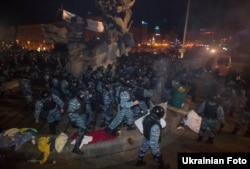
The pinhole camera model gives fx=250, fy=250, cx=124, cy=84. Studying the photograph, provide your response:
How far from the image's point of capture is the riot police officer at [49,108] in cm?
772

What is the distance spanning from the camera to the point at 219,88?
11969 millimetres

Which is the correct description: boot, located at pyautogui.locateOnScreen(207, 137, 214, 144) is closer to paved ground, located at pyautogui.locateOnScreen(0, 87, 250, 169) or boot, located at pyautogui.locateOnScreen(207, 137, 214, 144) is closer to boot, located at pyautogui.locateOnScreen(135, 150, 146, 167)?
paved ground, located at pyautogui.locateOnScreen(0, 87, 250, 169)

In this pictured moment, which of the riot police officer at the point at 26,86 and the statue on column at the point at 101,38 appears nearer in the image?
the riot police officer at the point at 26,86

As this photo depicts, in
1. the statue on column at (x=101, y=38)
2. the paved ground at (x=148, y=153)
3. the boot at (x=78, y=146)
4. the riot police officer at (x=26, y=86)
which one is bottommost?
the paved ground at (x=148, y=153)

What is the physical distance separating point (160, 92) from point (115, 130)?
4663 mm

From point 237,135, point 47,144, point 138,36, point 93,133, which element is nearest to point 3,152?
point 47,144

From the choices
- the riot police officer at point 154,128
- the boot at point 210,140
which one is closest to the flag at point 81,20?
the boot at point 210,140

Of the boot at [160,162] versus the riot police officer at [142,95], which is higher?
the riot police officer at [142,95]

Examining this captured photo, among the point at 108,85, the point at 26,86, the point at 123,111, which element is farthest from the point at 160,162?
the point at 26,86

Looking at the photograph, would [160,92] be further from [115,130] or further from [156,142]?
[156,142]

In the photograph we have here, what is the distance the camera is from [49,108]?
7770 millimetres

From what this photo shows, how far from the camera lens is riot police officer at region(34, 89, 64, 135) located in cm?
772

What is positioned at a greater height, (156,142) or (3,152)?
(156,142)

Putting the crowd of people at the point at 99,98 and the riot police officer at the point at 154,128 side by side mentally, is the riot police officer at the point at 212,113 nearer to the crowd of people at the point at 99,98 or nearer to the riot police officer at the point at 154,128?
the crowd of people at the point at 99,98
